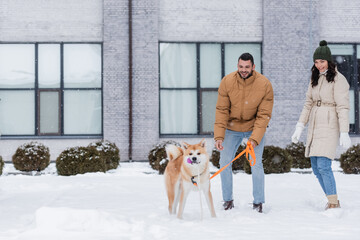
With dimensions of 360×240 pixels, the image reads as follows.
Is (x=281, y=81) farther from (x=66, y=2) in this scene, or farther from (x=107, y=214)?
(x=107, y=214)

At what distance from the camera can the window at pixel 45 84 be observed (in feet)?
47.8

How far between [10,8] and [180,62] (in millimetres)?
5639

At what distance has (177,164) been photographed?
5820 mm

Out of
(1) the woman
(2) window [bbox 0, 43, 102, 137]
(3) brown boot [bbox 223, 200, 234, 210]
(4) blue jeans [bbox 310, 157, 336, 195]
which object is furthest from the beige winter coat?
(2) window [bbox 0, 43, 102, 137]

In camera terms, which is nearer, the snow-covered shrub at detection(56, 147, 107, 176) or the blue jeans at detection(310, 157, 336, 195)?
the blue jeans at detection(310, 157, 336, 195)

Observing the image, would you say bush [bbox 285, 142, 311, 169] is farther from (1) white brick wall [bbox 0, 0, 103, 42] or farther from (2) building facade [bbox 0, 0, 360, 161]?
(1) white brick wall [bbox 0, 0, 103, 42]

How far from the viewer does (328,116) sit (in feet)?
20.2

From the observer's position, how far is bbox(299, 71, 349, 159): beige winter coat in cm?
607

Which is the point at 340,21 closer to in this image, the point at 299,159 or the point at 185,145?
the point at 299,159

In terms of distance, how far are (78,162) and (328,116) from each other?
663 cm

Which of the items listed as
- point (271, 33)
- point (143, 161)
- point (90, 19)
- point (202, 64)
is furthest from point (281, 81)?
point (90, 19)

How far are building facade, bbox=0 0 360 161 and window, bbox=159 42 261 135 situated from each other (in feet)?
0.11

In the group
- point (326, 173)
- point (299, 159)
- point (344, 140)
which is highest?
point (344, 140)

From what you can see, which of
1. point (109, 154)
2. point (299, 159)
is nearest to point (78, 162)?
point (109, 154)
